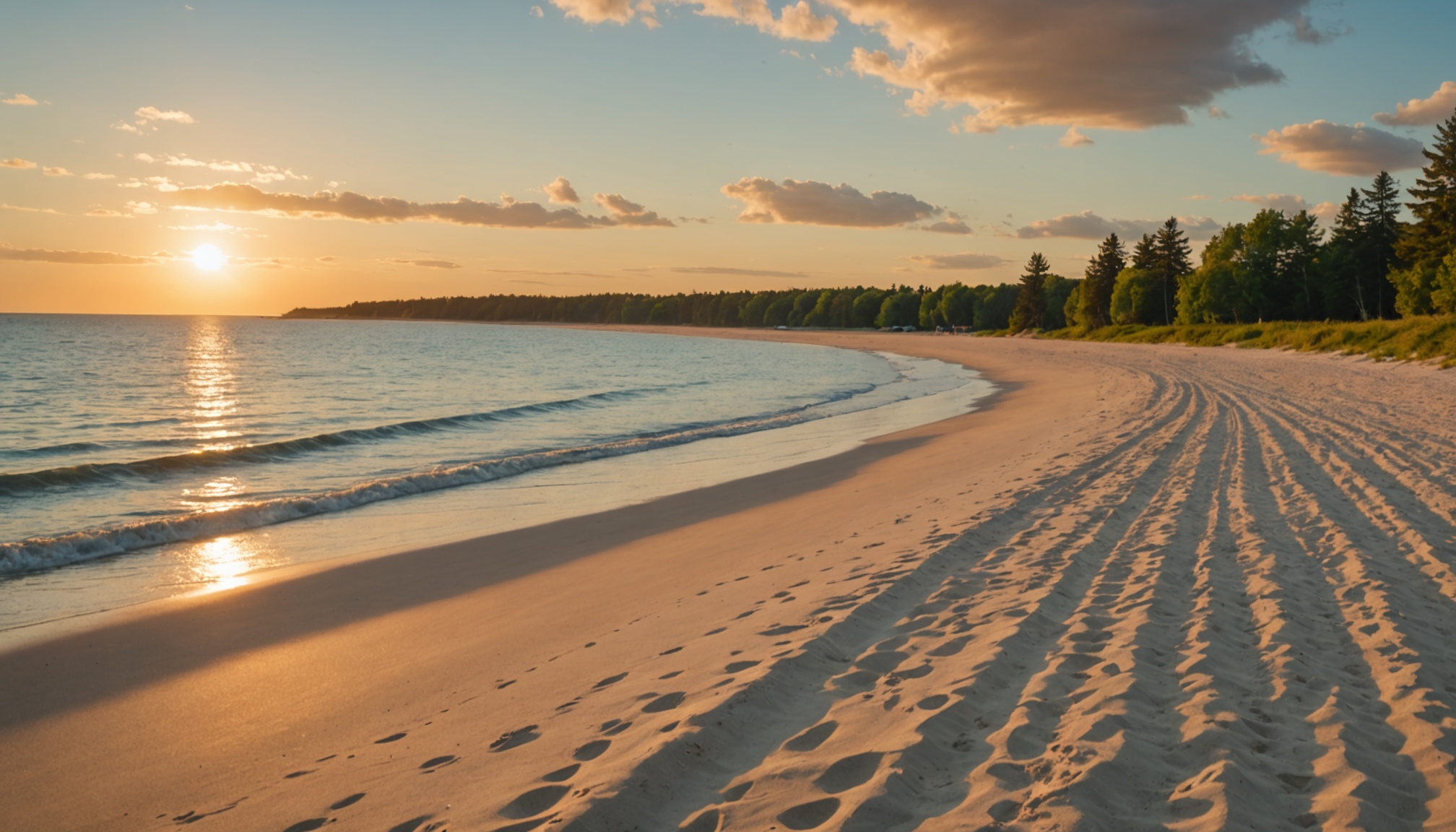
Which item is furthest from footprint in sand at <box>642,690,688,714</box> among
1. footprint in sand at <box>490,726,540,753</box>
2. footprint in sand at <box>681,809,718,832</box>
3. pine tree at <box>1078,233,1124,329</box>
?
pine tree at <box>1078,233,1124,329</box>

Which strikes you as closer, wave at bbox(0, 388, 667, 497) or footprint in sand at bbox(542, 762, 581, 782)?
footprint in sand at bbox(542, 762, 581, 782)

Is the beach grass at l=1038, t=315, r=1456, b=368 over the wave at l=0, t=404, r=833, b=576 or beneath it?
over

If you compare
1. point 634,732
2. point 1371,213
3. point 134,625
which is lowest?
point 134,625

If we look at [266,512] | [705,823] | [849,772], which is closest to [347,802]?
[705,823]

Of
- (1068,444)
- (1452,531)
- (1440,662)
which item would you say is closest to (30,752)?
(1440,662)

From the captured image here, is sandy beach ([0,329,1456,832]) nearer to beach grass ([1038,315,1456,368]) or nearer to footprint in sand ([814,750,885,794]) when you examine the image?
footprint in sand ([814,750,885,794])

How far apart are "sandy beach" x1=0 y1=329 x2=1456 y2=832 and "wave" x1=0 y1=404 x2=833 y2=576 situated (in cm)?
335

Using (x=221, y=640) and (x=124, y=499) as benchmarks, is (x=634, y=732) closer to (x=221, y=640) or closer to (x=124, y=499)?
(x=221, y=640)

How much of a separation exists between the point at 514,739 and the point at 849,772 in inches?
73.5

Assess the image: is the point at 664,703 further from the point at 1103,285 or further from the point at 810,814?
the point at 1103,285

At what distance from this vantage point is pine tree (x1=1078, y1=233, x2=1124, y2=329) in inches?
4080

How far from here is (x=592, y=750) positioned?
408 cm

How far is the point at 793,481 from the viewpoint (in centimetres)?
1416

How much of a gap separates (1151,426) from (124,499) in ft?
61.9
